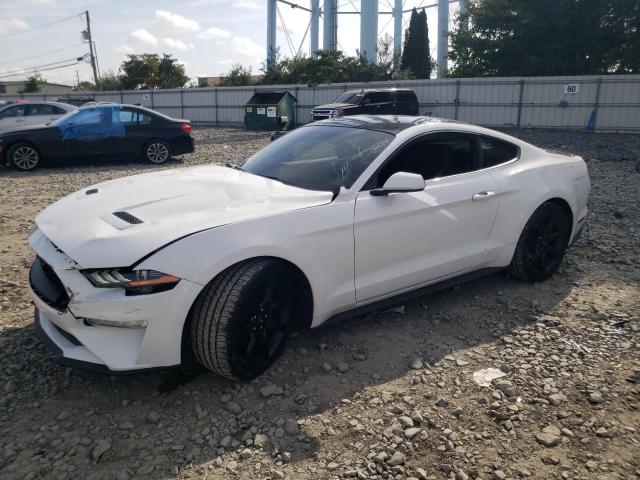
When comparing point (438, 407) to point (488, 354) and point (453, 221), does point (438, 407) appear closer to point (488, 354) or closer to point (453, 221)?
point (488, 354)

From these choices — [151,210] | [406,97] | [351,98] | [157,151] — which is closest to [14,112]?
[157,151]

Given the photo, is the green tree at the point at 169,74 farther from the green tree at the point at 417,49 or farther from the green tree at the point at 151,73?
the green tree at the point at 417,49

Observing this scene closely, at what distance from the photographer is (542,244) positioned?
4.57 metres

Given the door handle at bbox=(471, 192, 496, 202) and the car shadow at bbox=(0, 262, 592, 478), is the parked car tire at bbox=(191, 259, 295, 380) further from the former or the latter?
the door handle at bbox=(471, 192, 496, 202)

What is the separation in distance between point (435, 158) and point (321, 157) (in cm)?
85

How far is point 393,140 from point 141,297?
202cm

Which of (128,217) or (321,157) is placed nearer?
(128,217)

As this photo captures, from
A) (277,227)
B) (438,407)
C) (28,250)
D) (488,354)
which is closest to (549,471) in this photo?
(438,407)

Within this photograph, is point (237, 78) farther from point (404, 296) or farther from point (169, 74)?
point (404, 296)

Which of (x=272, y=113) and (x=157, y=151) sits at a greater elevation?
(x=272, y=113)

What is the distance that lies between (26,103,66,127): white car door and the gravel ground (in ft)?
41.2

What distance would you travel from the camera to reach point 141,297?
2.63 meters

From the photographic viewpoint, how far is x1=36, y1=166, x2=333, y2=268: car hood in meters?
2.73

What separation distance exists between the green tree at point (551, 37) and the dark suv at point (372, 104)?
11162 mm
